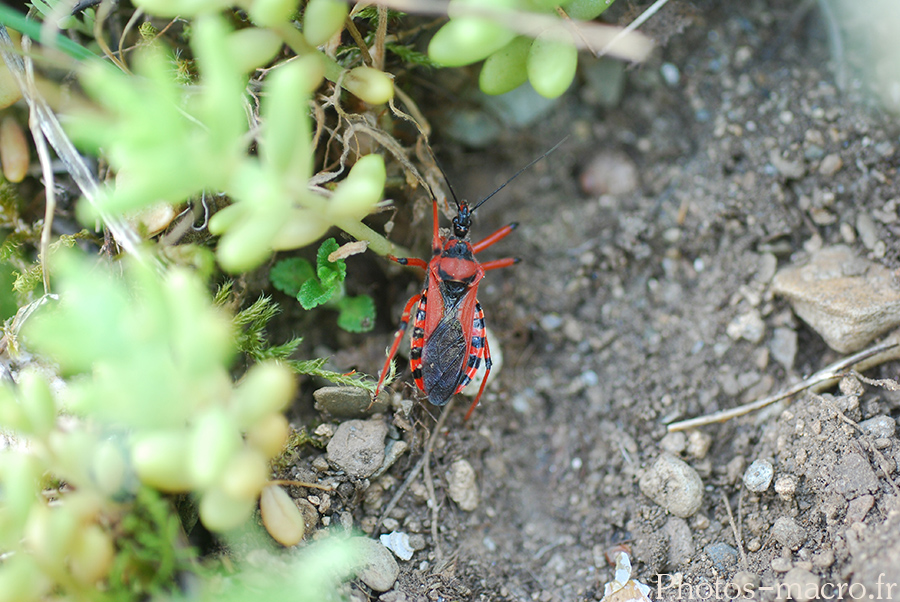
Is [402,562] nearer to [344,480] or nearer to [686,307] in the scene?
[344,480]

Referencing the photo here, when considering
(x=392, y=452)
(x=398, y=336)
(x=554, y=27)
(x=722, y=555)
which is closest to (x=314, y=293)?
(x=398, y=336)

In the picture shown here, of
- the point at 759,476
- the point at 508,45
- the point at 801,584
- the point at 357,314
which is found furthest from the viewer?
the point at 357,314

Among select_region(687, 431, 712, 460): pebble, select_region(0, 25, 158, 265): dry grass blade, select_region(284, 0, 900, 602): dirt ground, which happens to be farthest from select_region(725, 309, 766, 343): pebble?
select_region(0, 25, 158, 265): dry grass blade

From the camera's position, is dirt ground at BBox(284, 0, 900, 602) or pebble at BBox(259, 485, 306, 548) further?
dirt ground at BBox(284, 0, 900, 602)

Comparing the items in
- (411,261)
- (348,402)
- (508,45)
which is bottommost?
(348,402)

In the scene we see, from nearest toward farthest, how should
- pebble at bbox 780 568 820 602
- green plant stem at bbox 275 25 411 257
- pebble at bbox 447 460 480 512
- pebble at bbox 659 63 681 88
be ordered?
green plant stem at bbox 275 25 411 257 → pebble at bbox 780 568 820 602 → pebble at bbox 447 460 480 512 → pebble at bbox 659 63 681 88

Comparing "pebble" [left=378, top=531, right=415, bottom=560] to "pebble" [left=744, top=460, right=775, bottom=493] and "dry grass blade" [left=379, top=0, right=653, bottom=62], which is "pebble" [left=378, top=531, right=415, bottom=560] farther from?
"dry grass blade" [left=379, top=0, right=653, bottom=62]

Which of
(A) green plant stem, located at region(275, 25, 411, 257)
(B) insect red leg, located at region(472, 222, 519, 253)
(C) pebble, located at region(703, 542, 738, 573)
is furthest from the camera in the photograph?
(B) insect red leg, located at region(472, 222, 519, 253)

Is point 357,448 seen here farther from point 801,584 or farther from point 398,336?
point 801,584
